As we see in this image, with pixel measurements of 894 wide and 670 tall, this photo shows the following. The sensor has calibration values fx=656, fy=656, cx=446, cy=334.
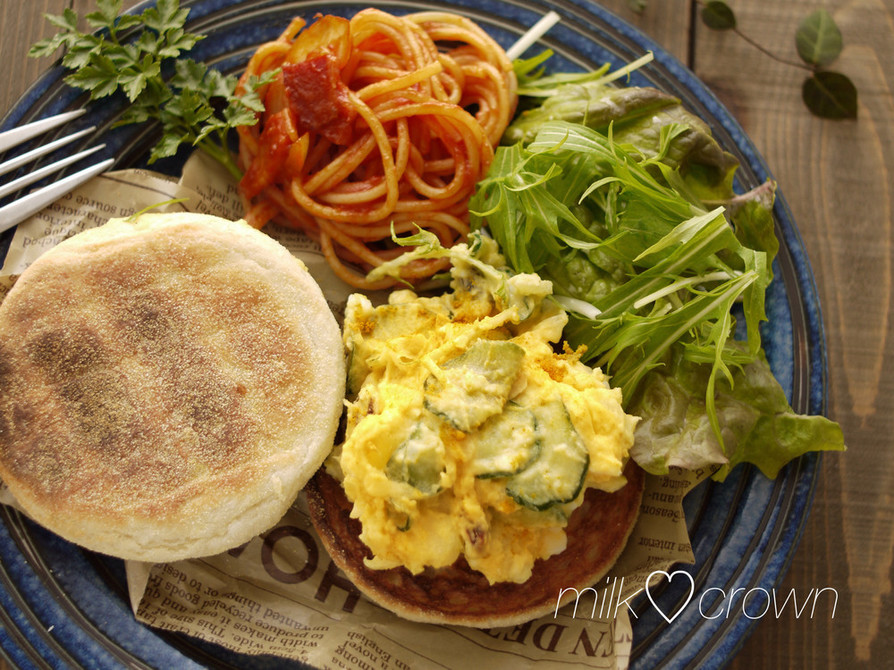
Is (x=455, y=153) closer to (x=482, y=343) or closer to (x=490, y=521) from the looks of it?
(x=482, y=343)

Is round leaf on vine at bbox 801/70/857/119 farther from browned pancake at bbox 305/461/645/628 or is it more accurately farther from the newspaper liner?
browned pancake at bbox 305/461/645/628

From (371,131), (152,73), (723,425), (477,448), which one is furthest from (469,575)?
(152,73)

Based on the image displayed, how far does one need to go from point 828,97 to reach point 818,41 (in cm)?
28

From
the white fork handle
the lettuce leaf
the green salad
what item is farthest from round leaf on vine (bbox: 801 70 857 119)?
the white fork handle

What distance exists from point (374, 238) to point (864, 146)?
2.51m

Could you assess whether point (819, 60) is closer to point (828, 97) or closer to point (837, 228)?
point (828, 97)

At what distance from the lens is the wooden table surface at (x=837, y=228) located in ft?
9.87

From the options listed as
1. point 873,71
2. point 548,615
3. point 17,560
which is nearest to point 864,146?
point 873,71

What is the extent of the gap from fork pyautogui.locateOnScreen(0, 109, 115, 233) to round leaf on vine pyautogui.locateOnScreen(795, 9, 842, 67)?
3312 millimetres

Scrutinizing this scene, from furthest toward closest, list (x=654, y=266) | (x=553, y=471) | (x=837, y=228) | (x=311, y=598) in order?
(x=837, y=228), (x=311, y=598), (x=654, y=266), (x=553, y=471)

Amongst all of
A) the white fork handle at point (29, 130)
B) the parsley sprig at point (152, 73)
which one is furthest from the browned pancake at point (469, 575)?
the white fork handle at point (29, 130)

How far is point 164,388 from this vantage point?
7.41 feet

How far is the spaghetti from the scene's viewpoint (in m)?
2.63
